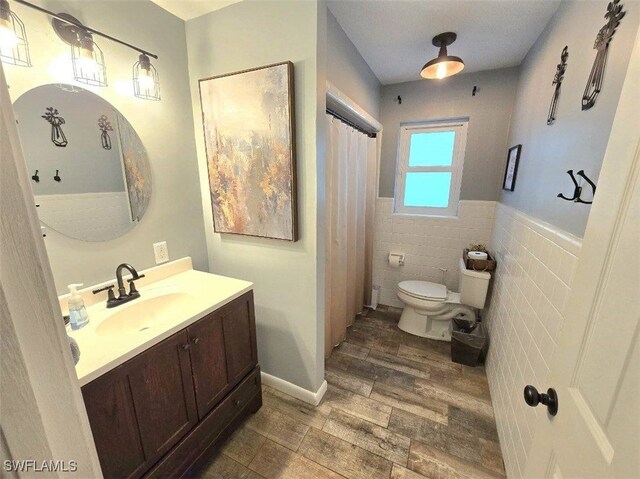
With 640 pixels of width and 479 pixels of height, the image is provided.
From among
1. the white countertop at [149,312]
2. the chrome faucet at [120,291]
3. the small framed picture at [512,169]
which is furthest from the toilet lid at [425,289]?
the chrome faucet at [120,291]

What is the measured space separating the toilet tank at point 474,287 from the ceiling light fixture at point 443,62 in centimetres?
148

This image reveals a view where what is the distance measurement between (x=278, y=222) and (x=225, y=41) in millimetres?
1070

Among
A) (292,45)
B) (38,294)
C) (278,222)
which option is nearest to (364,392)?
(278,222)

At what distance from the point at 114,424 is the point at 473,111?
3.17m

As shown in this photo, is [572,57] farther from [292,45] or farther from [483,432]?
[483,432]

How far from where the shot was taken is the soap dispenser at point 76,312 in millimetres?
1098

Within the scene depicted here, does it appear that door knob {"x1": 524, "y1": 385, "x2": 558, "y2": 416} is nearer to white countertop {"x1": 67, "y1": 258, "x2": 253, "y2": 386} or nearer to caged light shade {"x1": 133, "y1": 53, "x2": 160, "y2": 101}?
white countertop {"x1": 67, "y1": 258, "x2": 253, "y2": 386}

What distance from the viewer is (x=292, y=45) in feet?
4.29

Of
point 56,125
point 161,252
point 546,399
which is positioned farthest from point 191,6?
point 546,399

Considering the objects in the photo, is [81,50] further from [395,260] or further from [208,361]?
[395,260]

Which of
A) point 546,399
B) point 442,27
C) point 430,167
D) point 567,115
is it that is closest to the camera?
point 546,399

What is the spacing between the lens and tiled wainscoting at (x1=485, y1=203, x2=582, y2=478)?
1.01 m

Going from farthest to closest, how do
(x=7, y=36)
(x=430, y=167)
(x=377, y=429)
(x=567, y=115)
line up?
(x=430, y=167), (x=377, y=429), (x=567, y=115), (x=7, y=36)

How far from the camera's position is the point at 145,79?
136cm
